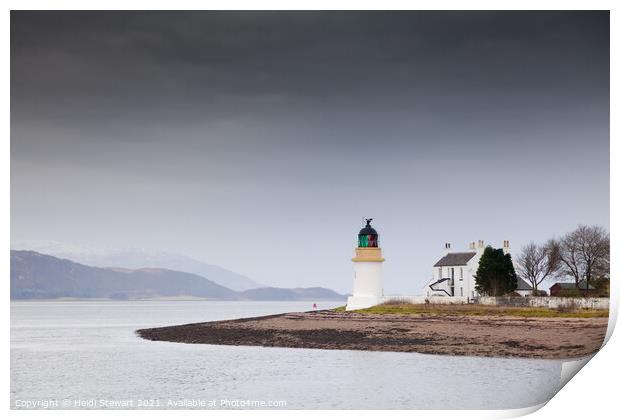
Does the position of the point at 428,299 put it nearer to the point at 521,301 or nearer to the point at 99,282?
the point at 521,301

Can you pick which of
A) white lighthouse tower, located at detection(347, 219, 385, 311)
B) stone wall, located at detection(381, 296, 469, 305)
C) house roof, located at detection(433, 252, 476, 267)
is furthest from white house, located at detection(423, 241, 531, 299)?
white lighthouse tower, located at detection(347, 219, 385, 311)

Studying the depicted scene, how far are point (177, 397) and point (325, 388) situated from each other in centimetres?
273


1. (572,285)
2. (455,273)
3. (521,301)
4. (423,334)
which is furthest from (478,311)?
(455,273)

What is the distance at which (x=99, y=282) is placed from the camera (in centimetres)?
4728

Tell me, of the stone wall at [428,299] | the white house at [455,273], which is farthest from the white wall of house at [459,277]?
the stone wall at [428,299]

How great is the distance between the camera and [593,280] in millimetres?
23312

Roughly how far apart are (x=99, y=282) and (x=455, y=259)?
2213cm

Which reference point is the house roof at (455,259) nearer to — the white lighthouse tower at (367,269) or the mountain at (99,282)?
the white lighthouse tower at (367,269)

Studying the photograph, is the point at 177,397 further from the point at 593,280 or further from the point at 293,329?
the point at 593,280

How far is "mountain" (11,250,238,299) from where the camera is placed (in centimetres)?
3784

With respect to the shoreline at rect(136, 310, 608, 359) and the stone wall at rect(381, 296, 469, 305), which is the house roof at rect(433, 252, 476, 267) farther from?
the shoreline at rect(136, 310, 608, 359)

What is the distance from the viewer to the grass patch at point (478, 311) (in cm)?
2178

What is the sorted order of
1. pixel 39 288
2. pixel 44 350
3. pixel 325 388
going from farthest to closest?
pixel 39 288
pixel 44 350
pixel 325 388
